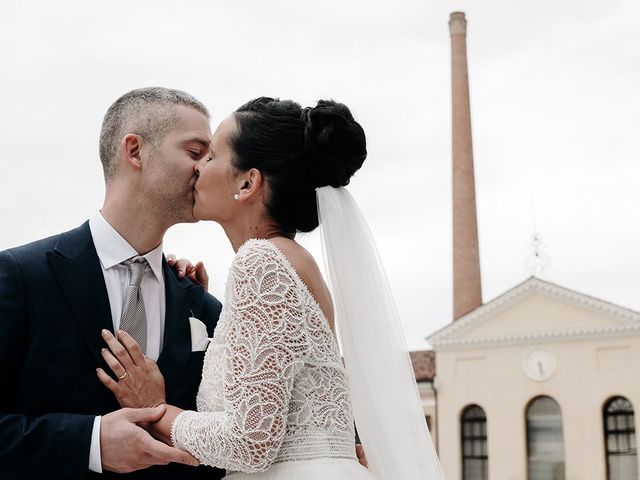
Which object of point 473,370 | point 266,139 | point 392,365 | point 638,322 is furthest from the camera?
point 473,370

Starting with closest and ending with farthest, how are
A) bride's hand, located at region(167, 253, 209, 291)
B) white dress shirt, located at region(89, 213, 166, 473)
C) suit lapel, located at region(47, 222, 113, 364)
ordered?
suit lapel, located at region(47, 222, 113, 364), white dress shirt, located at region(89, 213, 166, 473), bride's hand, located at region(167, 253, 209, 291)

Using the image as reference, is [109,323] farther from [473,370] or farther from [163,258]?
[473,370]

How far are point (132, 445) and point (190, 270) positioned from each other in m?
1.41

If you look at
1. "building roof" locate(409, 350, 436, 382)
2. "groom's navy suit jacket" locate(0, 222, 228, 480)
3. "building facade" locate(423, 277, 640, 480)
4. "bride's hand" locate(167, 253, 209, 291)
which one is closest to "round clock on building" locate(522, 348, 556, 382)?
"building facade" locate(423, 277, 640, 480)

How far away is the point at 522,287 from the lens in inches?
1284

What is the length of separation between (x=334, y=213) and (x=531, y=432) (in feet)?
97.4

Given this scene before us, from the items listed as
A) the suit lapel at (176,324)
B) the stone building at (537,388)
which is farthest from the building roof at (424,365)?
the suit lapel at (176,324)

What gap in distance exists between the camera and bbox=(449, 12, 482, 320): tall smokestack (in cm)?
3744

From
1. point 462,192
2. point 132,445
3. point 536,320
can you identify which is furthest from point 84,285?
point 462,192

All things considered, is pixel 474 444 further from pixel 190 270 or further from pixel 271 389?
pixel 271 389

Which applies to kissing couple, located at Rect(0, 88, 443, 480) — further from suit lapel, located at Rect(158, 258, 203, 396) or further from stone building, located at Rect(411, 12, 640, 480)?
stone building, located at Rect(411, 12, 640, 480)

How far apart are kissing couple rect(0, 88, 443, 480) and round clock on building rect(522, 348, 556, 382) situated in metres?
28.7

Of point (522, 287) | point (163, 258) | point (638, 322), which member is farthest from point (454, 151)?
point (163, 258)

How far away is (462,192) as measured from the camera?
3916 centimetres
